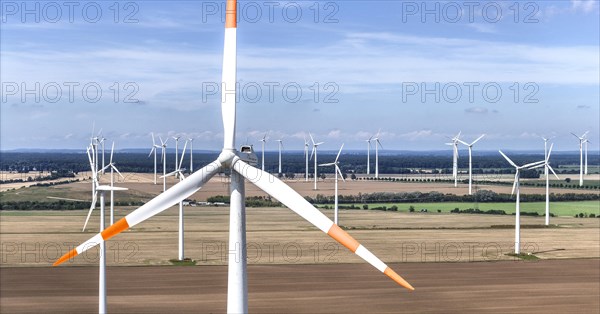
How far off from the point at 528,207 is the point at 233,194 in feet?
387

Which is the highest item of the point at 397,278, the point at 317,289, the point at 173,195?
the point at 173,195

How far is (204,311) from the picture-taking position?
154 feet

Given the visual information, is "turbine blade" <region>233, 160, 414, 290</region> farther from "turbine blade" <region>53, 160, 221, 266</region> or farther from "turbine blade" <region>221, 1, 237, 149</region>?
"turbine blade" <region>221, 1, 237, 149</region>

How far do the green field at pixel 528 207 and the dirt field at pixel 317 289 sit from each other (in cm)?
6391

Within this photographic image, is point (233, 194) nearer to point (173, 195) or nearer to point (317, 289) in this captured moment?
point (173, 195)

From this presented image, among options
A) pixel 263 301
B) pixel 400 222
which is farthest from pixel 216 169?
pixel 400 222

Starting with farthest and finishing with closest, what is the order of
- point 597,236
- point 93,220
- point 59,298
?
point 93,220, point 597,236, point 59,298

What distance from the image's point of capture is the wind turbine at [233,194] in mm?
24844

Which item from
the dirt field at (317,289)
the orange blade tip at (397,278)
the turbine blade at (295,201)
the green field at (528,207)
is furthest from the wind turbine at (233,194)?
the green field at (528,207)

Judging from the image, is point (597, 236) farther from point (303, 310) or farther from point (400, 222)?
point (303, 310)

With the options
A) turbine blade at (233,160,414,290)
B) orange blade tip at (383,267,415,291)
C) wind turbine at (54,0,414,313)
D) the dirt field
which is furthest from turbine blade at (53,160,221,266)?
the dirt field

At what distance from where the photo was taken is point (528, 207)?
137 m

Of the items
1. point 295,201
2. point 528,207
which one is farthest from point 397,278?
point 528,207

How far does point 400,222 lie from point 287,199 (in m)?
84.9
